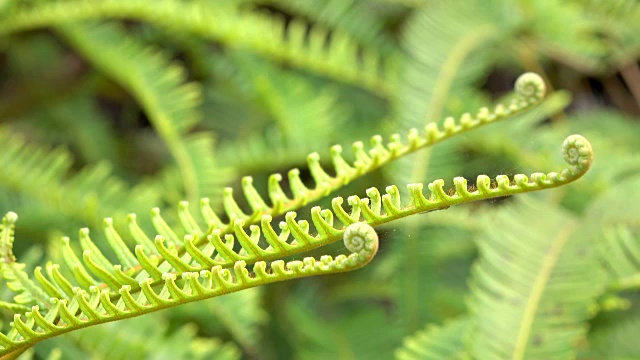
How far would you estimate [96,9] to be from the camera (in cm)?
108

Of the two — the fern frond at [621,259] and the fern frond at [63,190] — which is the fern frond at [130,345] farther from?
the fern frond at [621,259]

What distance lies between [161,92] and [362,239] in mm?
769

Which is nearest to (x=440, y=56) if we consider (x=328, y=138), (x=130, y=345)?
(x=328, y=138)

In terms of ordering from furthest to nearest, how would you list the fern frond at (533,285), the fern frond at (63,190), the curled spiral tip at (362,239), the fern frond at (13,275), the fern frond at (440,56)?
the fern frond at (440,56) < the fern frond at (63,190) < the fern frond at (533,285) < the fern frond at (13,275) < the curled spiral tip at (362,239)

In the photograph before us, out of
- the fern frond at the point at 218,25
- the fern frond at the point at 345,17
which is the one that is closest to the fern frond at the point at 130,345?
the fern frond at the point at 218,25

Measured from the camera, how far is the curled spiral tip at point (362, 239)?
0.36 metres

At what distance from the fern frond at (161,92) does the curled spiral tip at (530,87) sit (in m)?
0.57

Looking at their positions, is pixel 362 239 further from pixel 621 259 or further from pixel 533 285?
pixel 621 259

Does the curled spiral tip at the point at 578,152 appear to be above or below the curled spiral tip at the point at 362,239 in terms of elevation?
above

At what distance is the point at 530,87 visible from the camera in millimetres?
507

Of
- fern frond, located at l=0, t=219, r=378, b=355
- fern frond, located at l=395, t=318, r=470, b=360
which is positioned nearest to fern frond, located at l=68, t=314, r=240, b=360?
fern frond, located at l=395, t=318, r=470, b=360

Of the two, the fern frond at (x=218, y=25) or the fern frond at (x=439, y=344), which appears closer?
the fern frond at (x=439, y=344)

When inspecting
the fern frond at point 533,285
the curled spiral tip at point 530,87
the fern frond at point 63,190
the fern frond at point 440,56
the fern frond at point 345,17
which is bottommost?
the fern frond at point 533,285

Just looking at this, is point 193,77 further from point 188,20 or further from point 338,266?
point 338,266
